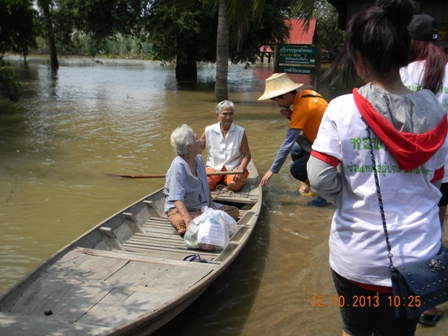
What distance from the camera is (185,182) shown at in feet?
15.6

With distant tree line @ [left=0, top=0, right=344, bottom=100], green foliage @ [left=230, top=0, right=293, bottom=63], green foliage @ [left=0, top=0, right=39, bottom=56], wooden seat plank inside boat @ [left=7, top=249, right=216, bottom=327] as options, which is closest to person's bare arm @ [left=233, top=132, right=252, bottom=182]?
wooden seat plank inside boat @ [left=7, top=249, right=216, bottom=327]

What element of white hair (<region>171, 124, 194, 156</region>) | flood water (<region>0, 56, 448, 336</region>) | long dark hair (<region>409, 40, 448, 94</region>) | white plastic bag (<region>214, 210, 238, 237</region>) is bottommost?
flood water (<region>0, 56, 448, 336</region>)

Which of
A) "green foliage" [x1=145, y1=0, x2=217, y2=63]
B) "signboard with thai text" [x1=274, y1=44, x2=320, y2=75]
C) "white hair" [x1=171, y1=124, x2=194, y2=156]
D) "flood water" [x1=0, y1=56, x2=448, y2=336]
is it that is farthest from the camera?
"green foliage" [x1=145, y1=0, x2=217, y2=63]

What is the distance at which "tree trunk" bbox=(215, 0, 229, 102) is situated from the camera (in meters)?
13.9

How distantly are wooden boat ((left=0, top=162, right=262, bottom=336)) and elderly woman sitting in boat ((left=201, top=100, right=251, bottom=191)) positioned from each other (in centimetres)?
146

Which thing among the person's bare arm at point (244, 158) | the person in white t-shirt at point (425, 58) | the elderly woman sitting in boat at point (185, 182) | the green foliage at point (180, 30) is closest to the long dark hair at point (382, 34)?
the person in white t-shirt at point (425, 58)

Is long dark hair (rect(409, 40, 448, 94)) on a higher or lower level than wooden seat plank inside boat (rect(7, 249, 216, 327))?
higher

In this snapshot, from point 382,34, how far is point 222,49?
13.2 metres

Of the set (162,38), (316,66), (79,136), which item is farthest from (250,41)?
(79,136)

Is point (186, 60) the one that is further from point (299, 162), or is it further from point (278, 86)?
point (278, 86)

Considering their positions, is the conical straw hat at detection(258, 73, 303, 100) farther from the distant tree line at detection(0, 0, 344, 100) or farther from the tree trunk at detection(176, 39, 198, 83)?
the tree trunk at detection(176, 39, 198, 83)

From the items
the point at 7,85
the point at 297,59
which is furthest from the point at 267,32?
the point at 7,85

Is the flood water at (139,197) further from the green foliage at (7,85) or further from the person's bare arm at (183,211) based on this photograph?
the green foliage at (7,85)

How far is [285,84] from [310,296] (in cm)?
246
